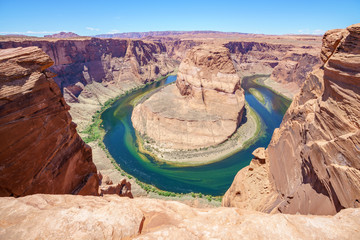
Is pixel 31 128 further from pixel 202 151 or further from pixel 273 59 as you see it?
pixel 273 59

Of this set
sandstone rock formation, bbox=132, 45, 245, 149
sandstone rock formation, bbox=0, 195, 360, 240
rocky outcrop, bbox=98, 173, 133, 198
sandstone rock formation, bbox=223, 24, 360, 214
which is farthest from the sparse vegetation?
sandstone rock formation, bbox=0, 195, 360, 240

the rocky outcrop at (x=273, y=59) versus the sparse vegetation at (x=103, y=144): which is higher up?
the rocky outcrop at (x=273, y=59)

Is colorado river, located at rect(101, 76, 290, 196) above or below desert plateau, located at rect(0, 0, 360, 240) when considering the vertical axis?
below

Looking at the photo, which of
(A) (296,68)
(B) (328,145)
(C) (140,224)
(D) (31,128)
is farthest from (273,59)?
(C) (140,224)

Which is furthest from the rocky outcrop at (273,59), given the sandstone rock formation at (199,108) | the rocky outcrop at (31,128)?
the rocky outcrop at (31,128)

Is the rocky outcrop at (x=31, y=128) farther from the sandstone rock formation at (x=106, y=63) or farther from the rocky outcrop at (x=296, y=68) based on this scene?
the rocky outcrop at (x=296, y=68)

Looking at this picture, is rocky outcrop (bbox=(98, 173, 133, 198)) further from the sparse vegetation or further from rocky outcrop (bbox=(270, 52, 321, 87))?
rocky outcrop (bbox=(270, 52, 321, 87))

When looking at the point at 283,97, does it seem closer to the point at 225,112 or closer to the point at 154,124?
the point at 225,112

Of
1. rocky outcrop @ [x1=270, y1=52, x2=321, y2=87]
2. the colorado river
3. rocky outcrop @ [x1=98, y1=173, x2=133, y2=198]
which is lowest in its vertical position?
the colorado river
